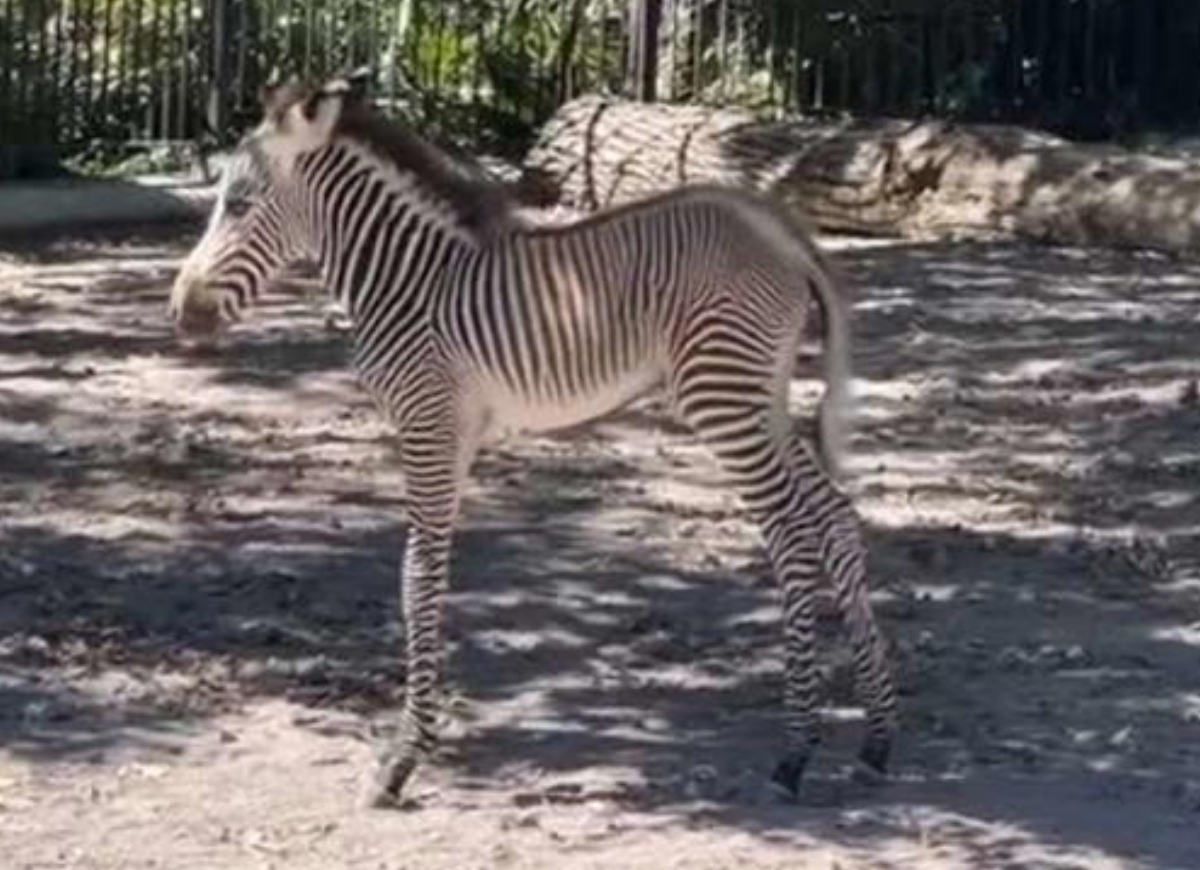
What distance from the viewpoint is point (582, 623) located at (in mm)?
9703

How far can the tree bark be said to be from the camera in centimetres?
1758

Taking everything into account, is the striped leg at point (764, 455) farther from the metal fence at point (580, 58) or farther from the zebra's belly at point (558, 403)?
the metal fence at point (580, 58)

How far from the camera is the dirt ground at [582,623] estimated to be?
766cm

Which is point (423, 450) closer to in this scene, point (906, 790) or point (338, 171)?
point (338, 171)

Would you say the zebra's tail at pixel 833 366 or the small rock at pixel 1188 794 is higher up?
the zebra's tail at pixel 833 366

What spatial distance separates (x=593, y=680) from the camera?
905 cm

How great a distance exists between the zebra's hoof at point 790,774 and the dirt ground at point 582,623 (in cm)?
5

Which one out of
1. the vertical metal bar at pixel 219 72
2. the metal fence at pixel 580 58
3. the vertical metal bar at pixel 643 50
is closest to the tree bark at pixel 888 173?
the vertical metal bar at pixel 643 50

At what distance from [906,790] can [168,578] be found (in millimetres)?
3012

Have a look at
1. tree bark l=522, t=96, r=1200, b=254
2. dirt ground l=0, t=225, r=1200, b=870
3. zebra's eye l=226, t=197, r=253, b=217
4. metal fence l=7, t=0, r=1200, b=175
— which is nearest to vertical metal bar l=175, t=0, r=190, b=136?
metal fence l=7, t=0, r=1200, b=175

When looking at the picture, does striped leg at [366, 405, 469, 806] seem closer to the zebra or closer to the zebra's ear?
the zebra

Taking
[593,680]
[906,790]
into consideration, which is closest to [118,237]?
[593,680]

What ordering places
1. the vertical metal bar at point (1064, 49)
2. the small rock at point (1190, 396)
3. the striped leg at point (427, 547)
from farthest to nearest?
the vertical metal bar at point (1064, 49) < the small rock at point (1190, 396) < the striped leg at point (427, 547)

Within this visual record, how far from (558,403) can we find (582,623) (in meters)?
1.70
